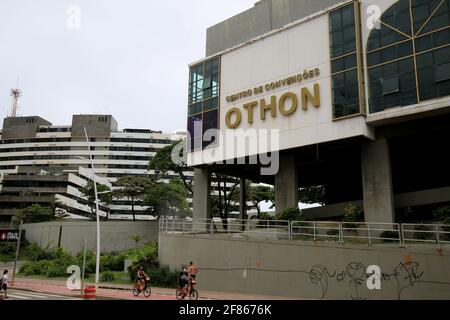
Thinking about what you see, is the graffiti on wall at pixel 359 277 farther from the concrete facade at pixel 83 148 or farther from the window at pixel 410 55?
the concrete facade at pixel 83 148

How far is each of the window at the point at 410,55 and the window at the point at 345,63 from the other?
0.87m

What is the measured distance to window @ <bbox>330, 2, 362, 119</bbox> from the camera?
94.8 feet

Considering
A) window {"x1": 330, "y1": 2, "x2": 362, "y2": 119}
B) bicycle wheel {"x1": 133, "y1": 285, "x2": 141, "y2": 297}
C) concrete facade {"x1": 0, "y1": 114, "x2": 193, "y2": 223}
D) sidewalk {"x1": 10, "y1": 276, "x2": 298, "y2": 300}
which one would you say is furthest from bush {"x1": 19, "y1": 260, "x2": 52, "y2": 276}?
concrete facade {"x1": 0, "y1": 114, "x2": 193, "y2": 223}

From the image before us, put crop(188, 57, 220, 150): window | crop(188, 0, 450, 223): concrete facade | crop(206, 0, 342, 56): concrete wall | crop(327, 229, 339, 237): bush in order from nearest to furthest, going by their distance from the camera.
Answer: crop(327, 229, 339, 237): bush → crop(188, 0, 450, 223): concrete facade → crop(206, 0, 342, 56): concrete wall → crop(188, 57, 220, 150): window

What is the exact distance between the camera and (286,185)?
1331 inches

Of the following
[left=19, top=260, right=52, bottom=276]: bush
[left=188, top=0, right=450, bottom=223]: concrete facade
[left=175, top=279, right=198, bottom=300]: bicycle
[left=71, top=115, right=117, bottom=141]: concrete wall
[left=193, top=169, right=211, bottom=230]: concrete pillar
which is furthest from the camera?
[left=71, top=115, right=117, bottom=141]: concrete wall

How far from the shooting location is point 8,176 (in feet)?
277

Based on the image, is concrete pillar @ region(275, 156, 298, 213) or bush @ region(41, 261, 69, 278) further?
bush @ region(41, 261, 69, 278)

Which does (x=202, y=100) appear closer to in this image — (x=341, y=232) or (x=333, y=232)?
(x=333, y=232)

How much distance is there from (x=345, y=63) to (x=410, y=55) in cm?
409

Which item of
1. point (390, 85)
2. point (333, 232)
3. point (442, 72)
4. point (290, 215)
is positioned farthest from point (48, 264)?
point (442, 72)

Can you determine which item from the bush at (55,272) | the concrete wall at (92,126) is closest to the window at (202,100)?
the bush at (55,272)

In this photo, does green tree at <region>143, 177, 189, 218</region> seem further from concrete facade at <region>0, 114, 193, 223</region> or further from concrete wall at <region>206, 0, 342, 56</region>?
concrete facade at <region>0, 114, 193, 223</region>

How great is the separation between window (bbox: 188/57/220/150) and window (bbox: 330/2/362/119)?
10535 millimetres
